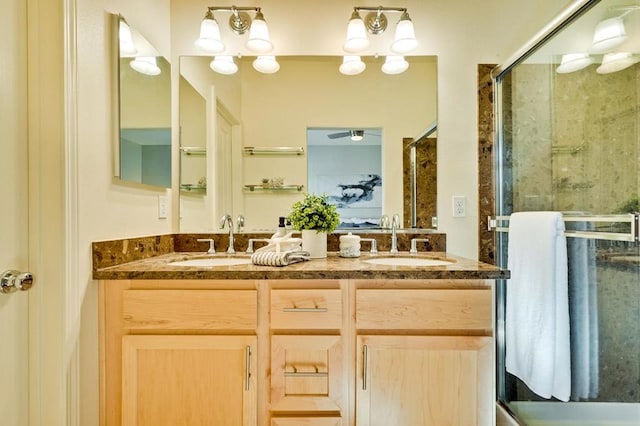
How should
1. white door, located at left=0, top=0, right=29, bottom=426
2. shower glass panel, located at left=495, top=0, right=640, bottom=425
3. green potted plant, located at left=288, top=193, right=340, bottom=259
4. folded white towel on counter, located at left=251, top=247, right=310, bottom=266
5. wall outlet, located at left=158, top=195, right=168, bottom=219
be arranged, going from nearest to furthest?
white door, located at left=0, top=0, right=29, bottom=426 < folded white towel on counter, located at left=251, top=247, right=310, bottom=266 < shower glass panel, located at left=495, top=0, right=640, bottom=425 < green potted plant, located at left=288, top=193, right=340, bottom=259 < wall outlet, located at left=158, top=195, right=168, bottom=219

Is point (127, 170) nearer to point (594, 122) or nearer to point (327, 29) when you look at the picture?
point (327, 29)

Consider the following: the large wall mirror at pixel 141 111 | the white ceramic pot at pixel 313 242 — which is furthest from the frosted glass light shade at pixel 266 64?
the white ceramic pot at pixel 313 242

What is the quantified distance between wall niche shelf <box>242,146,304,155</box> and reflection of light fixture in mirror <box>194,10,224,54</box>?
0.57 metres

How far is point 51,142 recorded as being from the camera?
110 centimetres

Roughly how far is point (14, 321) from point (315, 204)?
1133 mm

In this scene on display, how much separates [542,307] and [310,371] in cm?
97

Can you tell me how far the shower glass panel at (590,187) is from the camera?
56.7 inches

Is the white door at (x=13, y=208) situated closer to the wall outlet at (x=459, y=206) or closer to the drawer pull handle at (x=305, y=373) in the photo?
the drawer pull handle at (x=305, y=373)

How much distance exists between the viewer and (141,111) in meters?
1.51

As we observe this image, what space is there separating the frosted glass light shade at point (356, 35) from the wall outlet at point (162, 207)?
1260 millimetres

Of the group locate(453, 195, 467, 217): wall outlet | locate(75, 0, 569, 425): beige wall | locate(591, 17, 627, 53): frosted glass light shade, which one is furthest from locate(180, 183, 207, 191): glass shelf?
locate(591, 17, 627, 53): frosted glass light shade

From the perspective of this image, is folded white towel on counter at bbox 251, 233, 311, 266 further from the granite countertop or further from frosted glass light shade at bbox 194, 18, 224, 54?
frosted glass light shade at bbox 194, 18, 224, 54

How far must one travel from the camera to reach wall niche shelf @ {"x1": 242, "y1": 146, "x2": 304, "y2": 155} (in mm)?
1861

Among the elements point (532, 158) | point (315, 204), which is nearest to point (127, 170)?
point (315, 204)
